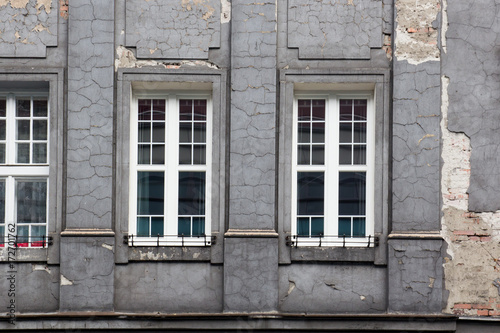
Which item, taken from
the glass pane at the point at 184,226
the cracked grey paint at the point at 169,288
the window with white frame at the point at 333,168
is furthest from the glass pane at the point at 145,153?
the window with white frame at the point at 333,168

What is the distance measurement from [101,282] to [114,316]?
0.44 metres

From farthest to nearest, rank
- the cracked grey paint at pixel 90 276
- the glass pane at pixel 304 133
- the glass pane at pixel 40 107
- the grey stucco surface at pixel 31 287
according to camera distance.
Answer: the glass pane at pixel 40 107 → the glass pane at pixel 304 133 → the grey stucco surface at pixel 31 287 → the cracked grey paint at pixel 90 276

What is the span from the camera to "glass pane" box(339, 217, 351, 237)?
941cm

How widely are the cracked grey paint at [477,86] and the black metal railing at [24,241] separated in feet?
17.2

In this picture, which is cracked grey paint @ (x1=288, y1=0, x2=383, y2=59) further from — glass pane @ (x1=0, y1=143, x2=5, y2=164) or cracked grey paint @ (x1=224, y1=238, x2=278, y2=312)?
glass pane @ (x1=0, y1=143, x2=5, y2=164)

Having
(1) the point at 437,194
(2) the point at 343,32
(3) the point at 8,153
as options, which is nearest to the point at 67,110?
(3) the point at 8,153

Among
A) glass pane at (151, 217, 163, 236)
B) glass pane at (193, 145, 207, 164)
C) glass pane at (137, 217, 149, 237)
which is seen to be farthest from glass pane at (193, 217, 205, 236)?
glass pane at (193, 145, 207, 164)

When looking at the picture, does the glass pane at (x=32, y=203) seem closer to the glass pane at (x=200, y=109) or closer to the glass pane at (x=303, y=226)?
the glass pane at (x=200, y=109)

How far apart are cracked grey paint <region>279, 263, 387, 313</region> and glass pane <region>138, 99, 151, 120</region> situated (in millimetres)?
2762

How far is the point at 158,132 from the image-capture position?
952cm

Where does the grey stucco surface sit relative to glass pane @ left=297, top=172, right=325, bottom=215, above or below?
below

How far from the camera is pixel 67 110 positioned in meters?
9.26

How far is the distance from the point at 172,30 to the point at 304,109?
1921mm

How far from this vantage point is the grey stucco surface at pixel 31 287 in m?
9.23
